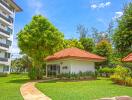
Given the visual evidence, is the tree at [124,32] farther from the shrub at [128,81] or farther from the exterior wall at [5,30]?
the exterior wall at [5,30]

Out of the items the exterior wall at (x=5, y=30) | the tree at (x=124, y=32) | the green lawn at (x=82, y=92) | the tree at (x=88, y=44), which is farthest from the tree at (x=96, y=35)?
the green lawn at (x=82, y=92)

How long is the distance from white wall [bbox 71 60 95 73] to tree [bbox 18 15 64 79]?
11.9ft

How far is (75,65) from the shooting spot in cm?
3406

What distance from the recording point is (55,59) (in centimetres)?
3597

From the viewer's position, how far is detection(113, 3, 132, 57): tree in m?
30.7

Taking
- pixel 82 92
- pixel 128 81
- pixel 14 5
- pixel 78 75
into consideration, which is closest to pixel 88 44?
pixel 78 75

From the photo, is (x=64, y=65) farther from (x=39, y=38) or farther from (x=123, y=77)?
(x=123, y=77)

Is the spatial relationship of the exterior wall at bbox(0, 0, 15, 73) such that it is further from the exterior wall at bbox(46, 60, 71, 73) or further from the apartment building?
the exterior wall at bbox(46, 60, 71, 73)

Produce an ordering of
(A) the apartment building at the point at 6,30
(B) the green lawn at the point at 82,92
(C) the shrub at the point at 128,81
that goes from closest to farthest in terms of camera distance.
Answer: (B) the green lawn at the point at 82,92, (C) the shrub at the point at 128,81, (A) the apartment building at the point at 6,30

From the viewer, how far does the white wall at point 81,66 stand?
3384 centimetres

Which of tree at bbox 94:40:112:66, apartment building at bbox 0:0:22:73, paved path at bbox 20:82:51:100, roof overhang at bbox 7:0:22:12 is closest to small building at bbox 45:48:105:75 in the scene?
tree at bbox 94:40:112:66

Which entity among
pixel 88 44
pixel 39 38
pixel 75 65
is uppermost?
pixel 88 44

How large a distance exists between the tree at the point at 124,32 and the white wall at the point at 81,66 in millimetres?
5530

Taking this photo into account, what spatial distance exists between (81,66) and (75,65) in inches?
44.9
